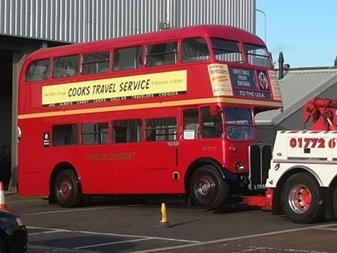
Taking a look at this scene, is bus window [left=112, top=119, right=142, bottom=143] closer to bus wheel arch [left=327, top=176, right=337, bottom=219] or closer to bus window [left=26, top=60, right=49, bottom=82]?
bus window [left=26, top=60, right=49, bottom=82]

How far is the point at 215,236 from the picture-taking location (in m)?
13.2

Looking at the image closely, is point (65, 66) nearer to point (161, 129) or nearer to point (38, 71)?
point (38, 71)

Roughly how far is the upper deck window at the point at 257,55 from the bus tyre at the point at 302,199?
4.24 metres

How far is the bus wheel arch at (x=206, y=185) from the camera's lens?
1680 centimetres

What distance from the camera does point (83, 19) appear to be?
2648 centimetres

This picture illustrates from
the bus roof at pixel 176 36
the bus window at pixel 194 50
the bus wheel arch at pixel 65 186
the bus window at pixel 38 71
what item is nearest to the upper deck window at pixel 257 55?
the bus roof at pixel 176 36

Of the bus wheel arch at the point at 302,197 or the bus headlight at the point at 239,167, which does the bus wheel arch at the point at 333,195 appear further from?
the bus headlight at the point at 239,167

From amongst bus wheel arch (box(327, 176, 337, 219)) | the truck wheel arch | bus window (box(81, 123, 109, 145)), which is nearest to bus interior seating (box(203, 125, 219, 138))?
the truck wheel arch

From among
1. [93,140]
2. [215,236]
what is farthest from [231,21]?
[215,236]

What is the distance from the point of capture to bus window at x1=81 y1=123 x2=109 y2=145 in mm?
19656

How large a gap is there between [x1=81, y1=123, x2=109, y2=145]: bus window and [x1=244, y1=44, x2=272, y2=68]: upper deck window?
4.37 m

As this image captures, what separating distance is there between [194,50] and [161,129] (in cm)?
223

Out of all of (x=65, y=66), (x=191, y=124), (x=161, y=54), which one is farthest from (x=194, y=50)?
(x=65, y=66)

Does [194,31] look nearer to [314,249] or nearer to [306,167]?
[306,167]
